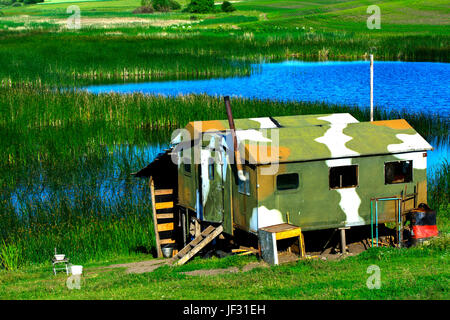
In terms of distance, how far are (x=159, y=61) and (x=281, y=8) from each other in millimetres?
101573

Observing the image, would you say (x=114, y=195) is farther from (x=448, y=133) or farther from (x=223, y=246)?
(x=448, y=133)

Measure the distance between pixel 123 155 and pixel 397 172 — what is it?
16684 millimetres

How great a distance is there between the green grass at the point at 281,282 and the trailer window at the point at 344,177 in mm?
2302

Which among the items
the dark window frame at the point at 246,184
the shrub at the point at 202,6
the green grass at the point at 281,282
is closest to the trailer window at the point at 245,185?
the dark window frame at the point at 246,184

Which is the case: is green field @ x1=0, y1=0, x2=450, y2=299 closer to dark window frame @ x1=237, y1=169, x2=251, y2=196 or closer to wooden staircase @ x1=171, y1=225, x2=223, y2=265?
wooden staircase @ x1=171, y1=225, x2=223, y2=265

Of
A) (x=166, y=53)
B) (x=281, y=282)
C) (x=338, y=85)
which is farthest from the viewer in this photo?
(x=166, y=53)

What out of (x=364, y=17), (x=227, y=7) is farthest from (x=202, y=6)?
(x=364, y=17)

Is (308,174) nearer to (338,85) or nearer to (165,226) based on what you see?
(165,226)

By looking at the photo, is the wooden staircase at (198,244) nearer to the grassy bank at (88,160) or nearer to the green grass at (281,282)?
the green grass at (281,282)

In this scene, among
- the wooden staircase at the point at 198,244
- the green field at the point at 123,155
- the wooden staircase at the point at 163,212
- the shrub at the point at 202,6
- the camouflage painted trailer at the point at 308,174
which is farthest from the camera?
the shrub at the point at 202,6

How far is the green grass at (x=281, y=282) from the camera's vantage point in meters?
14.3

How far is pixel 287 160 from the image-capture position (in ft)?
61.2

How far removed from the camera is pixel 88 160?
34.5m

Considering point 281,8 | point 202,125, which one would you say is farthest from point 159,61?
point 281,8
